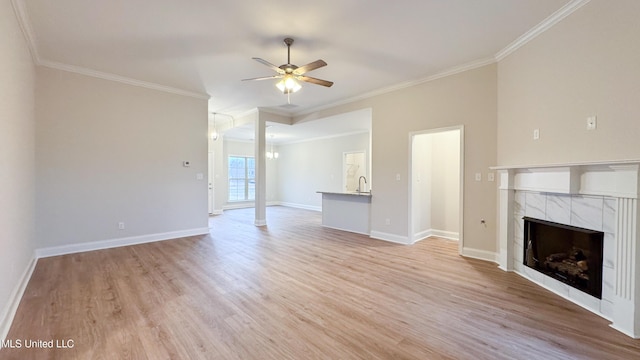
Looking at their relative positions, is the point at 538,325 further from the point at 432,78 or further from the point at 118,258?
Result: the point at 118,258

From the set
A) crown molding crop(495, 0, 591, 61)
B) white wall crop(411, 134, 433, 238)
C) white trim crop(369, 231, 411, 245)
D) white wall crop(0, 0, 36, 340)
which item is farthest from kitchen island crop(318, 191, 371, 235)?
white wall crop(0, 0, 36, 340)

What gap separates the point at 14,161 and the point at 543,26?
5.78 m

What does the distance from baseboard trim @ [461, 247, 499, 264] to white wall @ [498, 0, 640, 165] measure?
1.35 metres

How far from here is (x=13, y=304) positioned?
2.45m

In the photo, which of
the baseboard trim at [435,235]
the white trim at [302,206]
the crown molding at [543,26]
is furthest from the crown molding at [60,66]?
the white trim at [302,206]

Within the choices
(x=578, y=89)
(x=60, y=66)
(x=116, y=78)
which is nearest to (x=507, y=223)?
(x=578, y=89)

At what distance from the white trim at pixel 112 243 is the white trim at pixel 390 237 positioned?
3536mm

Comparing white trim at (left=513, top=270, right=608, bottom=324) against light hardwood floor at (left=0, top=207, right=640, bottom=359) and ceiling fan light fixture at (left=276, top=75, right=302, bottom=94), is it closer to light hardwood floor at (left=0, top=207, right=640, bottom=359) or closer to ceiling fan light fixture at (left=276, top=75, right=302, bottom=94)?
light hardwood floor at (left=0, top=207, right=640, bottom=359)

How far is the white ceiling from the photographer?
2699 mm

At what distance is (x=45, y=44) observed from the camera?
11.4 ft

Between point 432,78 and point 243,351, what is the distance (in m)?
4.56

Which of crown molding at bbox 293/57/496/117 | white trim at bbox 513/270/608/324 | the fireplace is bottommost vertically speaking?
white trim at bbox 513/270/608/324

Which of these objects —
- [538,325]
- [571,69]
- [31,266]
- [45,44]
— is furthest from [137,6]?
Answer: [538,325]

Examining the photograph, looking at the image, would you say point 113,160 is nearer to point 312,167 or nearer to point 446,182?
point 446,182
